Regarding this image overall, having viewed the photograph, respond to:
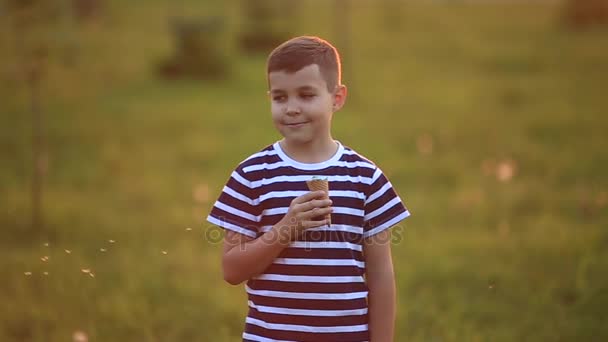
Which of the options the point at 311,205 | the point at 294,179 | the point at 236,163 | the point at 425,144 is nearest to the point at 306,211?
the point at 311,205

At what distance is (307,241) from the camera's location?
2322 mm

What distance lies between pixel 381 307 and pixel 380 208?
330 millimetres

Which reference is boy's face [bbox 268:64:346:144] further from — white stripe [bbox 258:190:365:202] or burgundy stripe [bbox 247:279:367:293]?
burgundy stripe [bbox 247:279:367:293]

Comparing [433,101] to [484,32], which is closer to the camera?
[433,101]

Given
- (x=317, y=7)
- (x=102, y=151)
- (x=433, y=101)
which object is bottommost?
(x=102, y=151)

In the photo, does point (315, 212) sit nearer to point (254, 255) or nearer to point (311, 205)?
point (311, 205)

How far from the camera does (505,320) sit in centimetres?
434

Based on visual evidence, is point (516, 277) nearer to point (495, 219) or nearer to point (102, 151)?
point (495, 219)

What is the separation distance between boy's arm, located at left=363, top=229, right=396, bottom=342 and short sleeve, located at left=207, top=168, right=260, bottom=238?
0.39 meters

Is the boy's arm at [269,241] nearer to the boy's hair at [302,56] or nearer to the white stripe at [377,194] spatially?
the white stripe at [377,194]

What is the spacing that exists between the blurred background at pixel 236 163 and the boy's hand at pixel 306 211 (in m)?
1.31

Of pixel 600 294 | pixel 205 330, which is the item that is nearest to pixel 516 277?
pixel 600 294

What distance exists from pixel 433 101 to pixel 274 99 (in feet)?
34.7

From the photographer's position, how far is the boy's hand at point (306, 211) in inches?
85.9
